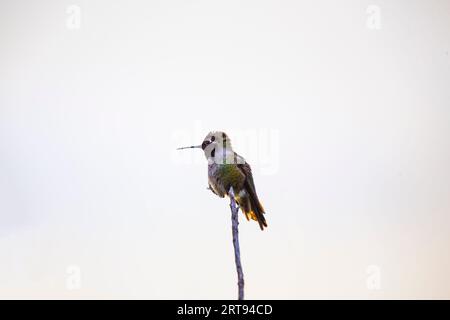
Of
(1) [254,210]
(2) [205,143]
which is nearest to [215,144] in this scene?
(2) [205,143]

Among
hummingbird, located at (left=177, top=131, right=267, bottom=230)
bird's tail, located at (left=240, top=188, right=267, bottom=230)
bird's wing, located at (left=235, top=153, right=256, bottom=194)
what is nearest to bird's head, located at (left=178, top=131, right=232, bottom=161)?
hummingbird, located at (left=177, top=131, right=267, bottom=230)

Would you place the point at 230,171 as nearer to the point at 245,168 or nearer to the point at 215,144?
the point at 245,168

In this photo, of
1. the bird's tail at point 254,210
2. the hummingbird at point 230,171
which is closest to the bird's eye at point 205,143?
the hummingbird at point 230,171

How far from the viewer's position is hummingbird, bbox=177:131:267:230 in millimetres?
5598

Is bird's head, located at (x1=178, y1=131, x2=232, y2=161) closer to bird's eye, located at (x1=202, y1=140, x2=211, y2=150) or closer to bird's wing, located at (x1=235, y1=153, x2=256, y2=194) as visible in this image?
bird's eye, located at (x1=202, y1=140, x2=211, y2=150)

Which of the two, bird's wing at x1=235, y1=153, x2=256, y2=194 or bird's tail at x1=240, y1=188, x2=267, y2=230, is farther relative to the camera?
bird's wing at x1=235, y1=153, x2=256, y2=194

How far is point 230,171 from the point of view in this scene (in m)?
5.67

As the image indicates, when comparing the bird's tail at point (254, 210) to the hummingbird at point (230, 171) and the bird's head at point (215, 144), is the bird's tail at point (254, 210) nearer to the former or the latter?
the hummingbird at point (230, 171)

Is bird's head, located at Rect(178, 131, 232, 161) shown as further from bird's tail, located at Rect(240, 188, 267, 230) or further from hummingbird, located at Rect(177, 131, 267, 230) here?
bird's tail, located at Rect(240, 188, 267, 230)

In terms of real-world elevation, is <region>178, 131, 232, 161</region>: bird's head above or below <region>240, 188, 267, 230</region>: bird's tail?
above

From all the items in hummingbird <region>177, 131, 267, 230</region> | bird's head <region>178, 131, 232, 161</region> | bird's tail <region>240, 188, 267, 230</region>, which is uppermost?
bird's head <region>178, 131, 232, 161</region>
